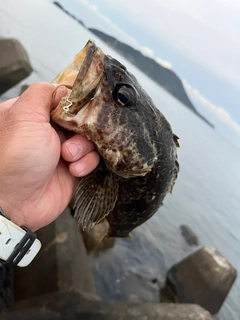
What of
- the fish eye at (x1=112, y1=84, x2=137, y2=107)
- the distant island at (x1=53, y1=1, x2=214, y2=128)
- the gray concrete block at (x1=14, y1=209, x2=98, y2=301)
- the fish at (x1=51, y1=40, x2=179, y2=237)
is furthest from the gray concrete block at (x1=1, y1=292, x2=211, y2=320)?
the distant island at (x1=53, y1=1, x2=214, y2=128)

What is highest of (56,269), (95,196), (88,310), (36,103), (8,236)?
(36,103)

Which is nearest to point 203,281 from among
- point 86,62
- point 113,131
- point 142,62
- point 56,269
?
point 56,269

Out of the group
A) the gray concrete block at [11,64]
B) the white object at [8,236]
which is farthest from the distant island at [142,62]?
the white object at [8,236]

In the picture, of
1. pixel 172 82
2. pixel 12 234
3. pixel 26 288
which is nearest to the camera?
pixel 12 234

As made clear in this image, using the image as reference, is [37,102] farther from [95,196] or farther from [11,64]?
[11,64]

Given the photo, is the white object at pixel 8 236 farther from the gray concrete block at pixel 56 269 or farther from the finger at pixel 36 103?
the gray concrete block at pixel 56 269

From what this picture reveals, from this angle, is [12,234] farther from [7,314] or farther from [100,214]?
[7,314]

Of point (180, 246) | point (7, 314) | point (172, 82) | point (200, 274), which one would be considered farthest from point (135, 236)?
point (172, 82)

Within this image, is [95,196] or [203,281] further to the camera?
[203,281]

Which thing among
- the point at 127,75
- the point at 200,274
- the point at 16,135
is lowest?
the point at 200,274
